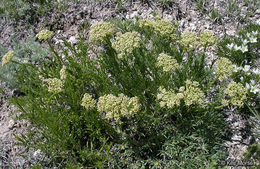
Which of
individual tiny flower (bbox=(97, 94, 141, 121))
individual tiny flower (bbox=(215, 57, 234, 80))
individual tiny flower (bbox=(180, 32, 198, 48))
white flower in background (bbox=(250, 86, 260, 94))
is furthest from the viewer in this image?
white flower in background (bbox=(250, 86, 260, 94))

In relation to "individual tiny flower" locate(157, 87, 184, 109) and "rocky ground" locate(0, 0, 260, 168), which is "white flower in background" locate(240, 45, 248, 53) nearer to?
"rocky ground" locate(0, 0, 260, 168)

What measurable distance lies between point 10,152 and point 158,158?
7.27 ft

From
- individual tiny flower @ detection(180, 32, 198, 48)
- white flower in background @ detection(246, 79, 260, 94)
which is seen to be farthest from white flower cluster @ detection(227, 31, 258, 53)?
individual tiny flower @ detection(180, 32, 198, 48)

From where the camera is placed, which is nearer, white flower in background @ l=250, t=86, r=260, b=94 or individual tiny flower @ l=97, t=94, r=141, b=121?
individual tiny flower @ l=97, t=94, r=141, b=121

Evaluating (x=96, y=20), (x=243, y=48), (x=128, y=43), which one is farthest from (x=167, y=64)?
(x=96, y=20)

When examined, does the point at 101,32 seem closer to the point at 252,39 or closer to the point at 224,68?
the point at 224,68

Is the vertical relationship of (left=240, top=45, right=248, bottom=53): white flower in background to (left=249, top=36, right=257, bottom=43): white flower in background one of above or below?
below

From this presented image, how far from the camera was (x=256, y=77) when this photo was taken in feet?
11.9

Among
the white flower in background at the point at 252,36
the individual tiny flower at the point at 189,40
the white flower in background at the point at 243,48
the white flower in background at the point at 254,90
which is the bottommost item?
the white flower in background at the point at 254,90

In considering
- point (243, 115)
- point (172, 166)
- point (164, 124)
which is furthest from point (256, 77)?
point (172, 166)

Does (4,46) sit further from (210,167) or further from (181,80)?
(210,167)

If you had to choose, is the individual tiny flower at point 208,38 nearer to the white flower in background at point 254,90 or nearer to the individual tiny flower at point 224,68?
the individual tiny flower at point 224,68

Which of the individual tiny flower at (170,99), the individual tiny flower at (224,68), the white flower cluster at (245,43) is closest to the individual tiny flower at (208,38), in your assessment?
the individual tiny flower at (224,68)

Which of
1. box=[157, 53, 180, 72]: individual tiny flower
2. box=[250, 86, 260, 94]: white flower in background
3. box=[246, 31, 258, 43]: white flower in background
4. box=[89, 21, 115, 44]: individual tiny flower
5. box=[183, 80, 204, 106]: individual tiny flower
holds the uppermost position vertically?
box=[89, 21, 115, 44]: individual tiny flower
